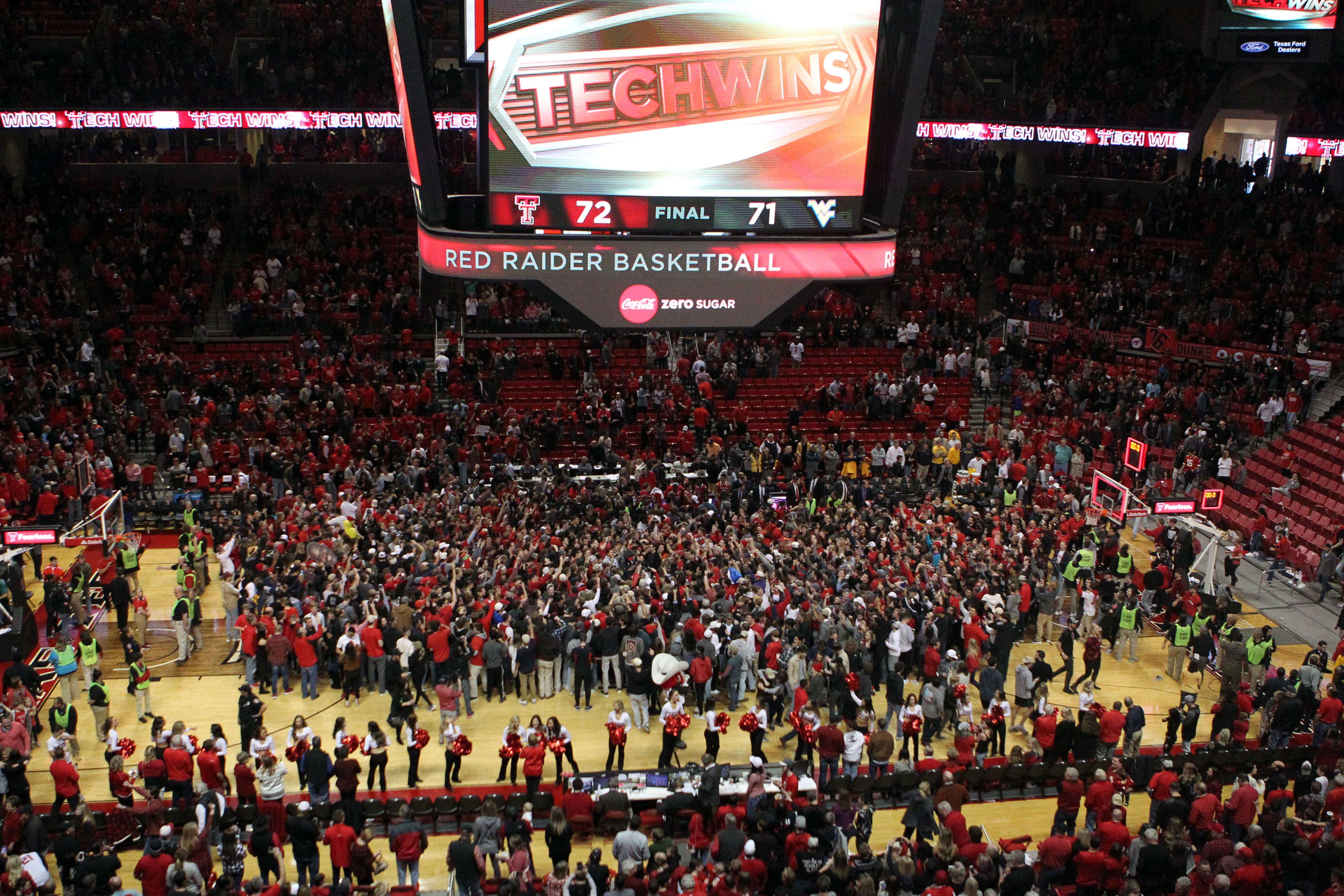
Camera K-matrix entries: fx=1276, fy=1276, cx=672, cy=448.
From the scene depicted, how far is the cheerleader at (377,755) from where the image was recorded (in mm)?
15703

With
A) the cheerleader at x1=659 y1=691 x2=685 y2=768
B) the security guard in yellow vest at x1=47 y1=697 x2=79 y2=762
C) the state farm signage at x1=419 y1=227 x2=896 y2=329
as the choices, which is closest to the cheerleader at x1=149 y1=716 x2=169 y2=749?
the security guard in yellow vest at x1=47 y1=697 x2=79 y2=762

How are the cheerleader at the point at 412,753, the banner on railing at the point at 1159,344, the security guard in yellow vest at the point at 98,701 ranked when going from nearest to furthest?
the cheerleader at the point at 412,753, the security guard in yellow vest at the point at 98,701, the banner on railing at the point at 1159,344

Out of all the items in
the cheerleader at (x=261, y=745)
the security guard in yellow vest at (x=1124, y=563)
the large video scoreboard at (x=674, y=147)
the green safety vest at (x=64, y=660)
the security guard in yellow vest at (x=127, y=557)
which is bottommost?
the security guard in yellow vest at (x=1124, y=563)

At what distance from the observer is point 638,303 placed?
18672mm

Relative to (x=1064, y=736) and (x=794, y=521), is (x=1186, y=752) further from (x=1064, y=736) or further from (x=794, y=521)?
(x=794, y=521)

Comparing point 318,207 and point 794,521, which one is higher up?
point 318,207

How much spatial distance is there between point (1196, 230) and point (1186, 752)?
2517 cm

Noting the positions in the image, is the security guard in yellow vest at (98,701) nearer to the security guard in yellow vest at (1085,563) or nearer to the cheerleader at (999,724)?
the cheerleader at (999,724)

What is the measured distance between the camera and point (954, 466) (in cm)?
3025

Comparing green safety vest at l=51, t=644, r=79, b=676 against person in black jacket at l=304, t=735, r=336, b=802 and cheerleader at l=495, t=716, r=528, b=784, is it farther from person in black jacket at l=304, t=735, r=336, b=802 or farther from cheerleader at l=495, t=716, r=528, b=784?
cheerleader at l=495, t=716, r=528, b=784

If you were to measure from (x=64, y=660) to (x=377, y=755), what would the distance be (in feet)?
17.6

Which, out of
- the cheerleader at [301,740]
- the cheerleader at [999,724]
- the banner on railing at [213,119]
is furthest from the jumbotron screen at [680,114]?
the banner on railing at [213,119]

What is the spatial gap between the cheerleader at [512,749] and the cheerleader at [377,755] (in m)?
1.52

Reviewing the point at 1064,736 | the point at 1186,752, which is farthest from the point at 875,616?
the point at 1186,752
